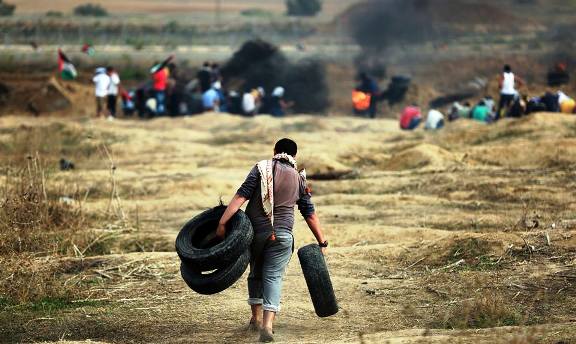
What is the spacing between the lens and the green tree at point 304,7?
87438 mm

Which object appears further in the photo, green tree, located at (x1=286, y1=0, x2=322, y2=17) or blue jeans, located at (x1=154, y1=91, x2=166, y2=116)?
green tree, located at (x1=286, y1=0, x2=322, y2=17)

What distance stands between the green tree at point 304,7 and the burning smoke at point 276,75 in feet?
156

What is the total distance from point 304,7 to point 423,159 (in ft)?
223

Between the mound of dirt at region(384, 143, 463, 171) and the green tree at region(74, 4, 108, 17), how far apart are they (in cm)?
5939

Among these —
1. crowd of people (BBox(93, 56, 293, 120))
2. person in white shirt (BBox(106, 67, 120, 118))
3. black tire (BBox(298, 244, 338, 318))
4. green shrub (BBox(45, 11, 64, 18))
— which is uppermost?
black tire (BBox(298, 244, 338, 318))

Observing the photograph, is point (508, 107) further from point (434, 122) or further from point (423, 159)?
point (423, 159)

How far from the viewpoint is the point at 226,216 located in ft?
29.2

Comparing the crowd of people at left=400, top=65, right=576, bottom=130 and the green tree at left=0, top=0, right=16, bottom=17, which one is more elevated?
the crowd of people at left=400, top=65, right=576, bottom=130

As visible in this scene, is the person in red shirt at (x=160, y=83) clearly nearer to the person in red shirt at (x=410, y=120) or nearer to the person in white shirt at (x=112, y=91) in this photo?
the person in white shirt at (x=112, y=91)

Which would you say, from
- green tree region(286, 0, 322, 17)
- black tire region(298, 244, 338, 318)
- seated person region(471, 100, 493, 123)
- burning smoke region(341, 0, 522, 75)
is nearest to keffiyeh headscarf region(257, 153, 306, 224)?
black tire region(298, 244, 338, 318)

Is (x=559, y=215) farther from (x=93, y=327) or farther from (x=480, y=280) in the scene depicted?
(x=93, y=327)

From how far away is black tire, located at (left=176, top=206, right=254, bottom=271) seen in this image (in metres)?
8.81

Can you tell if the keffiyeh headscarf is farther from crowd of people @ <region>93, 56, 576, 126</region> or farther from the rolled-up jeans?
crowd of people @ <region>93, 56, 576, 126</region>

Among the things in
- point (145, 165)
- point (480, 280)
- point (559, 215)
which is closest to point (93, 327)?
point (480, 280)
